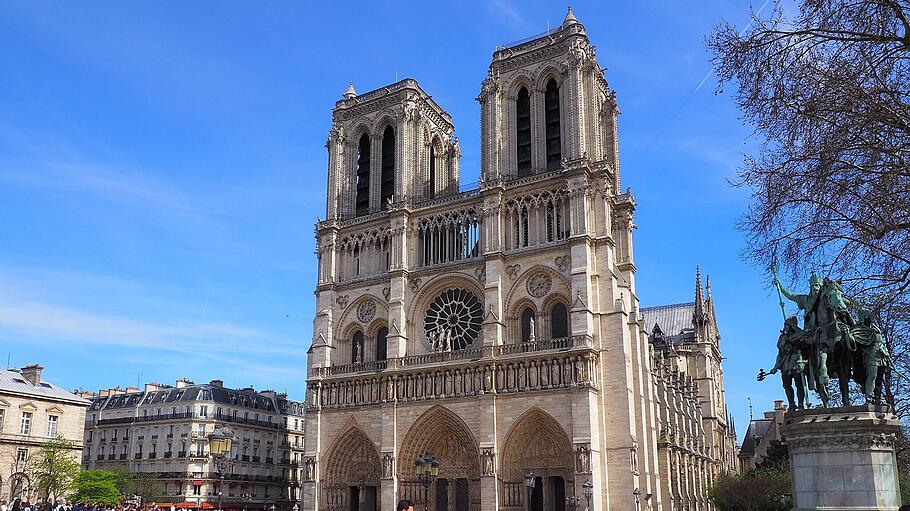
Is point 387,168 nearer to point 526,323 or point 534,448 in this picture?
point 526,323

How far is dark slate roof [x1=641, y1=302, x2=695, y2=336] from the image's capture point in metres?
71.0

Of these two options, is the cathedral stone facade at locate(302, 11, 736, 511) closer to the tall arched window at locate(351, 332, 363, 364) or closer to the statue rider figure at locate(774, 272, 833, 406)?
the tall arched window at locate(351, 332, 363, 364)

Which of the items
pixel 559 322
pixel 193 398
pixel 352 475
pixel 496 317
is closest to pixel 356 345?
pixel 352 475

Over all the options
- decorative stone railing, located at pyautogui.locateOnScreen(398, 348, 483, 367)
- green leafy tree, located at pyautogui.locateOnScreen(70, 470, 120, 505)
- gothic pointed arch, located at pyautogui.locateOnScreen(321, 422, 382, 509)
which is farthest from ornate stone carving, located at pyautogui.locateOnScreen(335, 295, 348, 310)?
green leafy tree, located at pyautogui.locateOnScreen(70, 470, 120, 505)

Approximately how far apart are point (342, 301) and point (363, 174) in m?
7.92

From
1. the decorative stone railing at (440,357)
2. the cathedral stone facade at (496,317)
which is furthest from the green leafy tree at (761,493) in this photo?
the decorative stone railing at (440,357)

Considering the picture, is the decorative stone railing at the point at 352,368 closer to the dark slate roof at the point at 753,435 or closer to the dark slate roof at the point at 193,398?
the dark slate roof at the point at 193,398

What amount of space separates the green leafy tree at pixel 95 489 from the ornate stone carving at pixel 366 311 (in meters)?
18.0

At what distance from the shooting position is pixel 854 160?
40.3 feet

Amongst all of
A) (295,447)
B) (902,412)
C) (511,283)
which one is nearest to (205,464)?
(295,447)

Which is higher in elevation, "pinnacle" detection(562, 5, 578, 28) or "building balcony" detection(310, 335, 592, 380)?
"pinnacle" detection(562, 5, 578, 28)

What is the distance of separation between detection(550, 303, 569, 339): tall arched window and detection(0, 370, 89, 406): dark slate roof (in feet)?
86.3

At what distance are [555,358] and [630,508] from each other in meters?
7.01

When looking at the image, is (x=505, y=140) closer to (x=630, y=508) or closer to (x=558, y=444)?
(x=558, y=444)
